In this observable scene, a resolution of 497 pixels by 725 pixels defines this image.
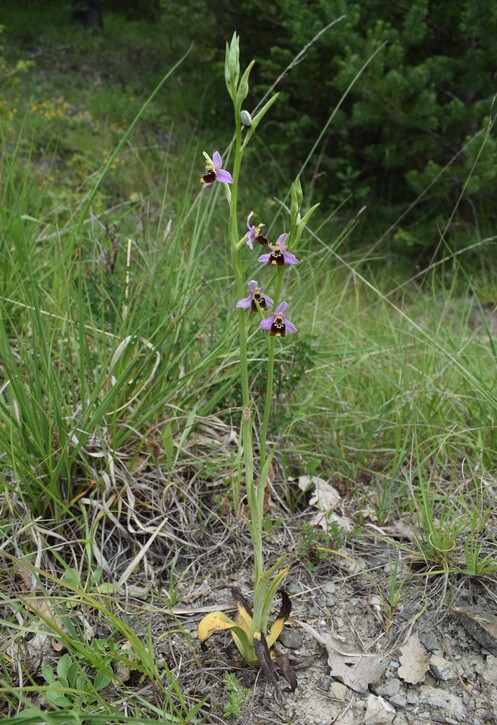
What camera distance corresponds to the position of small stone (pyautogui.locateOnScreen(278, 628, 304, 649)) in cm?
159

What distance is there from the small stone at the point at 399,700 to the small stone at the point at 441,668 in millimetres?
105

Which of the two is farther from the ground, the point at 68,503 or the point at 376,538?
the point at 68,503

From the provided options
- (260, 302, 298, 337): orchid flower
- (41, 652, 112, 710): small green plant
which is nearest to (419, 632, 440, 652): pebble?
(41, 652, 112, 710): small green plant

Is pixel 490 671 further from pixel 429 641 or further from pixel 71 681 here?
pixel 71 681

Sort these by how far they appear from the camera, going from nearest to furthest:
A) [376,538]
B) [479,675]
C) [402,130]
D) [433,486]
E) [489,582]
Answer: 1. [479,675]
2. [489,582]
3. [376,538]
4. [433,486]
5. [402,130]

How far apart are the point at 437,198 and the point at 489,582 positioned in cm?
375

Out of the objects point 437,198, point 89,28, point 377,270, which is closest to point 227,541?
point 377,270

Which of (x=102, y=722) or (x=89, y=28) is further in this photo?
(x=89, y=28)

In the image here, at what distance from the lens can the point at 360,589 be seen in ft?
5.76

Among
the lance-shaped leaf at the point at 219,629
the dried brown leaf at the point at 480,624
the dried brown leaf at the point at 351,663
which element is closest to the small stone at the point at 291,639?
the dried brown leaf at the point at 351,663

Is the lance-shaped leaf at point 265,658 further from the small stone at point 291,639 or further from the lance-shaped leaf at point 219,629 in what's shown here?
the small stone at point 291,639

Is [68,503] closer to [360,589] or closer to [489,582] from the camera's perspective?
[360,589]

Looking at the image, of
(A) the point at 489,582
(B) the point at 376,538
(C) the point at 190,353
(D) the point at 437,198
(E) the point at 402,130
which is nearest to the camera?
(A) the point at 489,582

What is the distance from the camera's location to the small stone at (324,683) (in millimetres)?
1481
